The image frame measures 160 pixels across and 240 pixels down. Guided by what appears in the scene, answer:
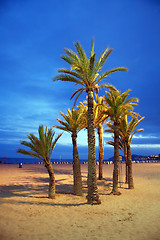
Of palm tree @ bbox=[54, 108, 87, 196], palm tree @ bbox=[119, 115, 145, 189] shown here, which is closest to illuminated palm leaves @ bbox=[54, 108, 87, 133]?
palm tree @ bbox=[54, 108, 87, 196]

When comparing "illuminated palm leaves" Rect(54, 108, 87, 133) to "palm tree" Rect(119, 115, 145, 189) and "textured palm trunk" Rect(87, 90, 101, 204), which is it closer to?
"textured palm trunk" Rect(87, 90, 101, 204)

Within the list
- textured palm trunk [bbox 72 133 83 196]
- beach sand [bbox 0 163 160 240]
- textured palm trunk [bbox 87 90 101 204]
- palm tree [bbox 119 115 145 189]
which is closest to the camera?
beach sand [bbox 0 163 160 240]

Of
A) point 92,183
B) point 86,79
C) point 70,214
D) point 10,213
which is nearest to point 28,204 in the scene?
point 10,213

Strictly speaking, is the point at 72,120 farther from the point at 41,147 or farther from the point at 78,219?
the point at 78,219

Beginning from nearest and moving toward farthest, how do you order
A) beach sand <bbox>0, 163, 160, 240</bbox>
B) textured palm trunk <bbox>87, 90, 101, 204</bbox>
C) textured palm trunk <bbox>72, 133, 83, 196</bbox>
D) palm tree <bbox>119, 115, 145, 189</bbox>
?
beach sand <bbox>0, 163, 160, 240</bbox>, textured palm trunk <bbox>87, 90, 101, 204</bbox>, textured palm trunk <bbox>72, 133, 83, 196</bbox>, palm tree <bbox>119, 115, 145, 189</bbox>

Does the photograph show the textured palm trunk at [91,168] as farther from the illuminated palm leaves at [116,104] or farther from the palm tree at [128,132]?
the palm tree at [128,132]

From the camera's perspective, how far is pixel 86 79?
13.8 m

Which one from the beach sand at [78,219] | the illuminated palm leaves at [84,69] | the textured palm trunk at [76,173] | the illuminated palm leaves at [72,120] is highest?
the illuminated palm leaves at [84,69]

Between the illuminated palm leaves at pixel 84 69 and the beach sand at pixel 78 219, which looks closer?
the beach sand at pixel 78 219

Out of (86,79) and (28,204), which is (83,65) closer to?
(86,79)

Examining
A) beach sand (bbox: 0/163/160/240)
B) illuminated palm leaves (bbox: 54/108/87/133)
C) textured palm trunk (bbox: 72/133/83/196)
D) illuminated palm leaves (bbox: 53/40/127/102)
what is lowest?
beach sand (bbox: 0/163/160/240)

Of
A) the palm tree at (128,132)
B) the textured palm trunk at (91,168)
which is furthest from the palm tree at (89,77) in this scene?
the palm tree at (128,132)

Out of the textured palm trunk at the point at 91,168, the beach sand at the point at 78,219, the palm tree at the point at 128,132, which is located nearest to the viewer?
the beach sand at the point at 78,219

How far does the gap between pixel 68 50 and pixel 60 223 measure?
10.3 m
